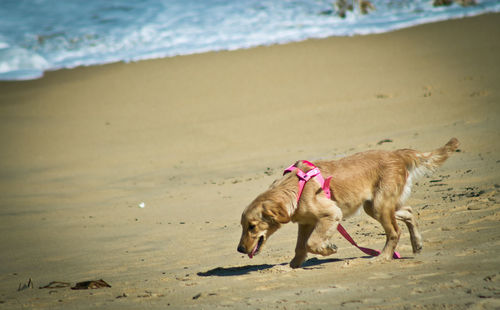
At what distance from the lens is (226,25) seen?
23922 mm

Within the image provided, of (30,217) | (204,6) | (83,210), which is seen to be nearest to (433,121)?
(83,210)

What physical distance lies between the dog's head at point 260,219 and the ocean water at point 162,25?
15026 mm

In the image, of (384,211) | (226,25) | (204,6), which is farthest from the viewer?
(204,6)

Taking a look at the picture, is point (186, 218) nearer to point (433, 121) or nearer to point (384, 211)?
point (384, 211)

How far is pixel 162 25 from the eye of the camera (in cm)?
2481

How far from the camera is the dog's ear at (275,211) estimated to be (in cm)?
513

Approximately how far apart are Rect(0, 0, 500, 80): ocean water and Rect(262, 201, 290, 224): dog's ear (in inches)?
594

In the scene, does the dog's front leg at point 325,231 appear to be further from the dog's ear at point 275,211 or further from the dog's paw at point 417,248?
the dog's paw at point 417,248

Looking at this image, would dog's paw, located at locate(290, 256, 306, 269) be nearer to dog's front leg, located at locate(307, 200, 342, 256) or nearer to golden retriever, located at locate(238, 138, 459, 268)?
golden retriever, located at locate(238, 138, 459, 268)

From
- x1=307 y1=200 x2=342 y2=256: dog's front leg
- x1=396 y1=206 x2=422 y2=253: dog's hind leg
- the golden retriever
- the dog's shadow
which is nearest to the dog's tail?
the golden retriever

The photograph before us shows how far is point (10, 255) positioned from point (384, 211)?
4823 mm

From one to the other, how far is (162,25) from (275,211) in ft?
69.7

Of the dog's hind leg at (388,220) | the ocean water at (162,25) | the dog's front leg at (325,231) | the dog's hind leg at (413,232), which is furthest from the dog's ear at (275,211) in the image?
the ocean water at (162,25)

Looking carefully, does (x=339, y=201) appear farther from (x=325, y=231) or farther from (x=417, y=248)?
(x=417, y=248)
